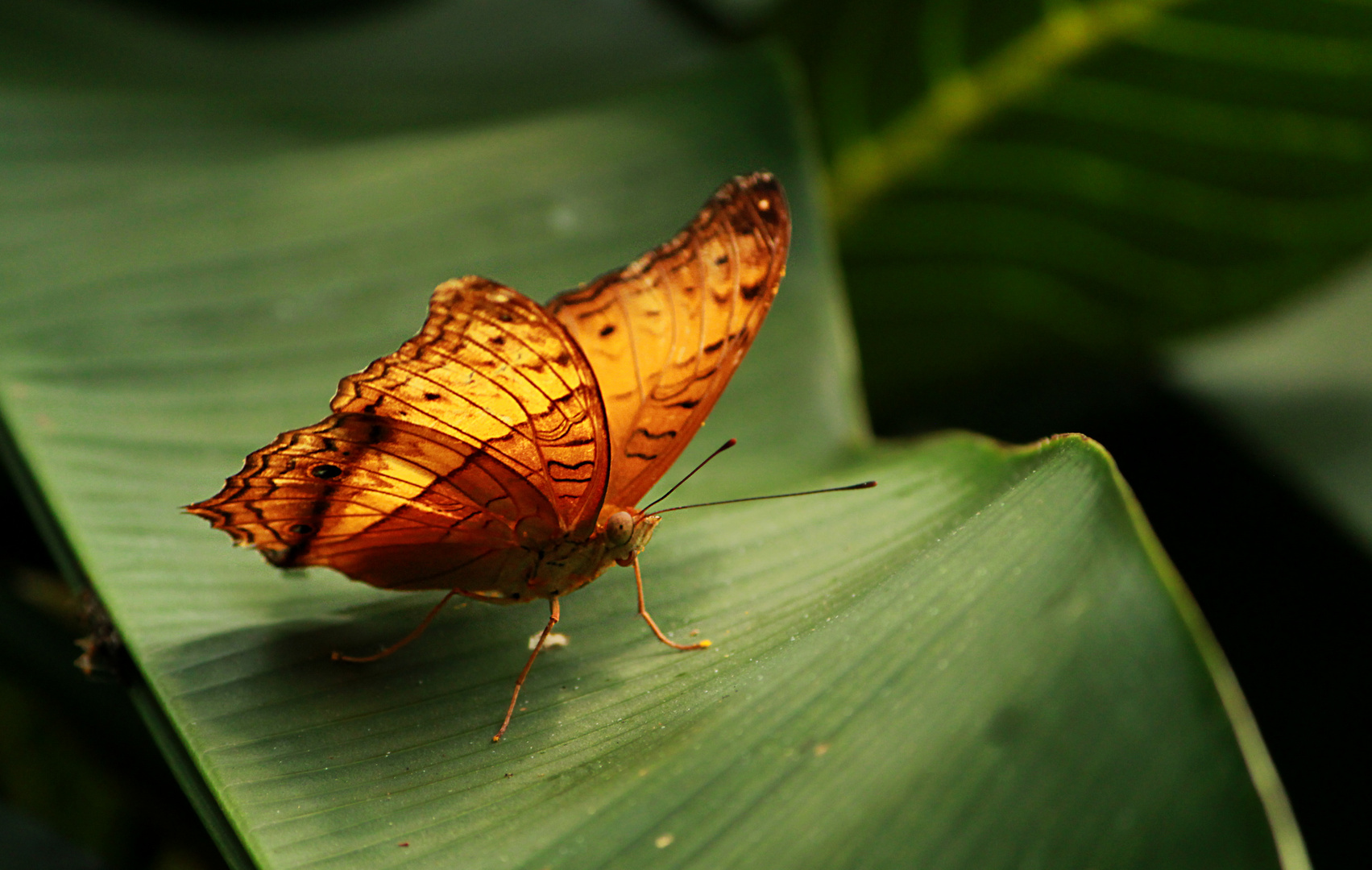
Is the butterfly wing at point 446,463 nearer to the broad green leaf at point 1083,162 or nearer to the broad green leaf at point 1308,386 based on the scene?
the broad green leaf at point 1083,162

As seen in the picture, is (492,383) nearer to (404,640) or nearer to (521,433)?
(521,433)

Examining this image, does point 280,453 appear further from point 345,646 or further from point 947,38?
point 947,38

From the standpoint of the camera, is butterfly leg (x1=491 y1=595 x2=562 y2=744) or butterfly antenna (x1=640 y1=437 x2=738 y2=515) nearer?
butterfly leg (x1=491 y1=595 x2=562 y2=744)

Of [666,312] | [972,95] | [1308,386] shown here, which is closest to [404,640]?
[666,312]

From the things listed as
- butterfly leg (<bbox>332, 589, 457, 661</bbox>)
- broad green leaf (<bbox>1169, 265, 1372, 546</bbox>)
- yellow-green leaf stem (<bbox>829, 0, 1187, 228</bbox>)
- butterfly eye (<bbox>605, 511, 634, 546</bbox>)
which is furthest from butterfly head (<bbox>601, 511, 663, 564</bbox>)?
broad green leaf (<bbox>1169, 265, 1372, 546</bbox>)

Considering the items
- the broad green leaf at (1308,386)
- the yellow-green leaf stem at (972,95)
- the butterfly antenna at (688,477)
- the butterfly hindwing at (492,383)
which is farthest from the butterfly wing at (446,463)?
the broad green leaf at (1308,386)

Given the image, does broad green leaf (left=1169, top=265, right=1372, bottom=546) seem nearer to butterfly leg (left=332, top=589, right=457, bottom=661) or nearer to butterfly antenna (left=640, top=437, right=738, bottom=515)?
butterfly antenna (left=640, top=437, right=738, bottom=515)
